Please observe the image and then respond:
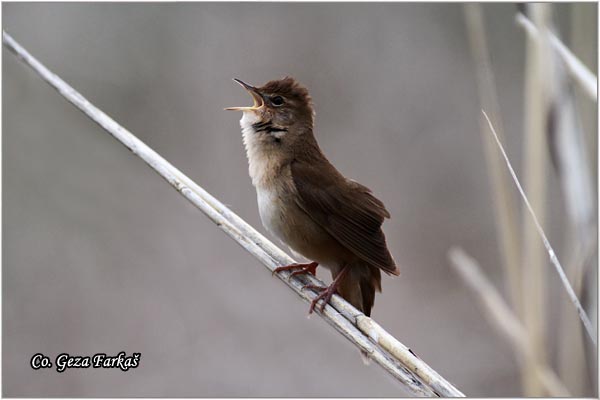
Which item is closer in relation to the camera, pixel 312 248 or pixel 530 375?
pixel 530 375

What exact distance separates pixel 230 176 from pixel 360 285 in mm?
1916

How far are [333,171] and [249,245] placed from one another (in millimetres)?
492

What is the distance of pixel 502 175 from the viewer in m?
1.73

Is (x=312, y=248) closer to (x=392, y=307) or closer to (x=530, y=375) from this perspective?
(x=530, y=375)

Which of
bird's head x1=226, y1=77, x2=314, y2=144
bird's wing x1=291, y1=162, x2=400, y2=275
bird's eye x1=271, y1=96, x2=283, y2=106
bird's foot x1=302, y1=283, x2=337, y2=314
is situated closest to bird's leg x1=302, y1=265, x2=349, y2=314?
bird's foot x1=302, y1=283, x2=337, y2=314

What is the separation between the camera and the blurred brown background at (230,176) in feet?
11.5

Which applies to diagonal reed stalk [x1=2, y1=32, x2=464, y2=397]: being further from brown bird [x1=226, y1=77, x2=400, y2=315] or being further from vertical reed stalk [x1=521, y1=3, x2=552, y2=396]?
vertical reed stalk [x1=521, y1=3, x2=552, y2=396]

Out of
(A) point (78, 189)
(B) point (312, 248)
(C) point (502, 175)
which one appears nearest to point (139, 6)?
(A) point (78, 189)

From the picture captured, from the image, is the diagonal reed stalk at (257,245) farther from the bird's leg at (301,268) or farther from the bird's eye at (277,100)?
the bird's eye at (277,100)

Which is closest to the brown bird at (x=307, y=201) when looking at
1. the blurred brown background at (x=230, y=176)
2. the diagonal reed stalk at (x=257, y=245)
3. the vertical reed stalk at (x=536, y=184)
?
the diagonal reed stalk at (x=257, y=245)

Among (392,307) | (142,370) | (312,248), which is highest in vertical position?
(392,307)

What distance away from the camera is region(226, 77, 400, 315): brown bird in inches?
89.1

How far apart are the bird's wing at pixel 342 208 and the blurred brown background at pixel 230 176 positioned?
128 centimetres

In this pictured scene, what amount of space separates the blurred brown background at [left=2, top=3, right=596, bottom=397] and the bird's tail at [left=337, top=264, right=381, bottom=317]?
1.03 meters
